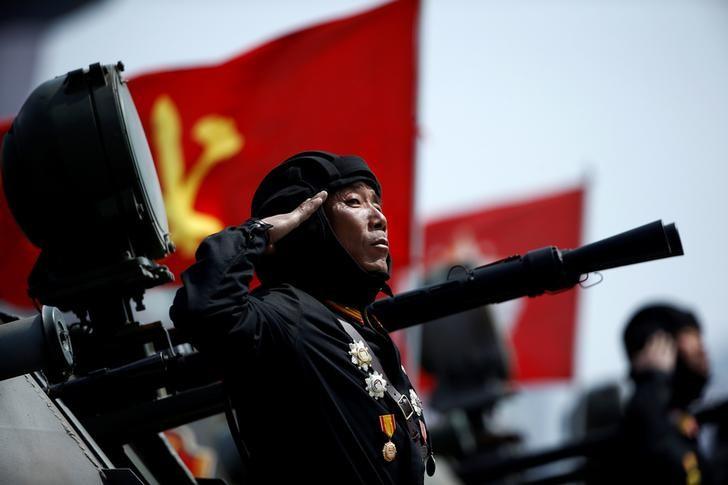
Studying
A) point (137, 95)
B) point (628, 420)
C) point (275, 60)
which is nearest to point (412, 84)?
point (275, 60)

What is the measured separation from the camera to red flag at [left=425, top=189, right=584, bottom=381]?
54.6ft

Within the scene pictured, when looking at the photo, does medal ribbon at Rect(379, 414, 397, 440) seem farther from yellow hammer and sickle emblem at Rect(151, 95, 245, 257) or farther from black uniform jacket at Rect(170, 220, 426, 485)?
yellow hammer and sickle emblem at Rect(151, 95, 245, 257)

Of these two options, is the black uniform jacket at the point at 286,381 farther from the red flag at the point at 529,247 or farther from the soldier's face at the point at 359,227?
the red flag at the point at 529,247

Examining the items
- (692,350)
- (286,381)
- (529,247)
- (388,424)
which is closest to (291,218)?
(286,381)

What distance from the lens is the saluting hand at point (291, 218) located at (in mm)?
3268

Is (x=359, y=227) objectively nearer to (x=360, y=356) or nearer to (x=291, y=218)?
(x=291, y=218)

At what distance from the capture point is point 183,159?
372 inches

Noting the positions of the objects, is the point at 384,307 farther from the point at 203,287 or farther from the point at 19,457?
the point at 19,457

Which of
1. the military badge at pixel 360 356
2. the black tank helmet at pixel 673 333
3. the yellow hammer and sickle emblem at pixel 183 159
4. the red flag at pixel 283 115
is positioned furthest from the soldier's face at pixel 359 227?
the yellow hammer and sickle emblem at pixel 183 159

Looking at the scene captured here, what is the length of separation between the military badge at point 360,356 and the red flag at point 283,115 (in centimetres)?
577

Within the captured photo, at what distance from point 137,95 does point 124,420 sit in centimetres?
544

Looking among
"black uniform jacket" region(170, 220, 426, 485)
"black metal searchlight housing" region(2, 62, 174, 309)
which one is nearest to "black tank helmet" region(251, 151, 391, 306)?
"black uniform jacket" region(170, 220, 426, 485)

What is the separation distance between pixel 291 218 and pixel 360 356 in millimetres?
469

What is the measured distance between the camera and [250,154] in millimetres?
9352
